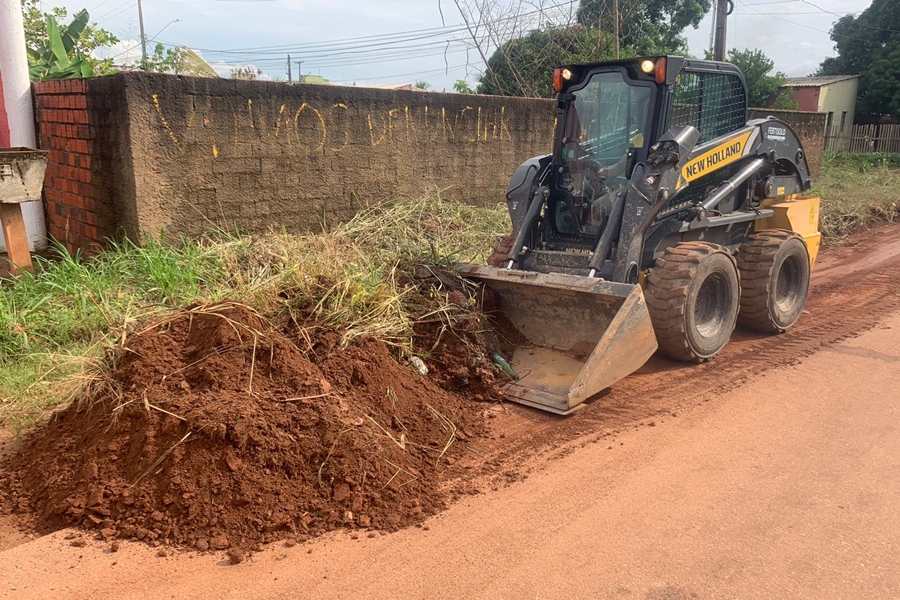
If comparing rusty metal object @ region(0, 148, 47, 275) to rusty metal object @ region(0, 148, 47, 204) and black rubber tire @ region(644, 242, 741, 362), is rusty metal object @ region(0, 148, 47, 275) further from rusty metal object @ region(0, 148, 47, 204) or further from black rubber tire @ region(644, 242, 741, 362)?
black rubber tire @ region(644, 242, 741, 362)

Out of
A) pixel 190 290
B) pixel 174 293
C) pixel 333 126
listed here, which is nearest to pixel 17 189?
pixel 174 293

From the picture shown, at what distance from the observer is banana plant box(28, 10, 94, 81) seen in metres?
8.57

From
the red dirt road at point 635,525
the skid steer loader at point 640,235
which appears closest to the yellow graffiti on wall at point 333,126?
the skid steer loader at point 640,235

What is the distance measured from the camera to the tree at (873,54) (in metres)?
29.9

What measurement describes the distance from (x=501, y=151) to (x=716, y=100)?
447 centimetres

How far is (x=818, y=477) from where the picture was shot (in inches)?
157

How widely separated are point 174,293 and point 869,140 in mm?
24852

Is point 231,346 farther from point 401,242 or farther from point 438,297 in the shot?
point 401,242

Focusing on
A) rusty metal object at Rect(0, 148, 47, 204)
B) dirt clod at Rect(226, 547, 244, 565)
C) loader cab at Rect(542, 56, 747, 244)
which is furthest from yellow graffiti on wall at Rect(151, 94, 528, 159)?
dirt clod at Rect(226, 547, 244, 565)

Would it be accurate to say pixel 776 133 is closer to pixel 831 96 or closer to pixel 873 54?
pixel 831 96

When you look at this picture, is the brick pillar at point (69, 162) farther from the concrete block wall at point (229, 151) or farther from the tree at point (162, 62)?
the tree at point (162, 62)

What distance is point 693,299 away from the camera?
5.54 m

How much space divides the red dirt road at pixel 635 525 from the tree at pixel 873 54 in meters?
30.5

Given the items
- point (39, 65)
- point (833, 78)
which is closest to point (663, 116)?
point (39, 65)
